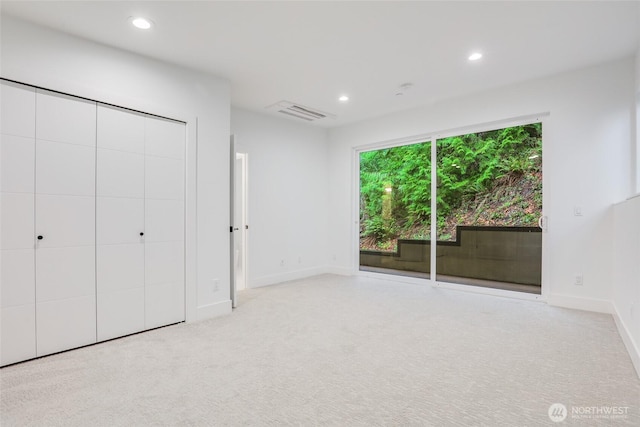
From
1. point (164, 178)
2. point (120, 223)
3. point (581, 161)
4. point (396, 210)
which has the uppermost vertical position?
point (581, 161)

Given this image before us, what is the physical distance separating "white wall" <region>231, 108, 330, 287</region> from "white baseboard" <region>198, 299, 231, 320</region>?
127cm

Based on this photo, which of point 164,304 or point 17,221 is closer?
point 17,221

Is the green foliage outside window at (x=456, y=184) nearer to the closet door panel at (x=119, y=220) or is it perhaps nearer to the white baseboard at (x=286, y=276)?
the white baseboard at (x=286, y=276)

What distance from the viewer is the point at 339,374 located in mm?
2244

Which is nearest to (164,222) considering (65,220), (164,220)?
(164,220)

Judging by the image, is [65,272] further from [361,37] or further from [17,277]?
[361,37]

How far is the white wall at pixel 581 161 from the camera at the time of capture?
3514 mm

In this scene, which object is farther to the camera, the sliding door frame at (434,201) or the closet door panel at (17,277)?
the sliding door frame at (434,201)

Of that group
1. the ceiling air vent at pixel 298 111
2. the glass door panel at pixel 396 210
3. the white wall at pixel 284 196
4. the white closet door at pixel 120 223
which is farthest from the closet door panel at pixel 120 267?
the glass door panel at pixel 396 210

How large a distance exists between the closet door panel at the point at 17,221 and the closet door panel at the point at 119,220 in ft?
1.47

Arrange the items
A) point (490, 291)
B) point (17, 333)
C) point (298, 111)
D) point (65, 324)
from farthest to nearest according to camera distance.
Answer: point (298, 111)
point (490, 291)
point (65, 324)
point (17, 333)

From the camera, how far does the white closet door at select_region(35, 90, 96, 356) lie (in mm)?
2582

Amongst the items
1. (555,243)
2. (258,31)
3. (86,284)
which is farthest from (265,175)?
(555,243)

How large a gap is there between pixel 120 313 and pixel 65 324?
396 mm
